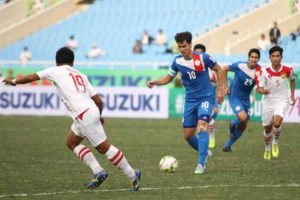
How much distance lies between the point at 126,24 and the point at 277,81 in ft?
94.7

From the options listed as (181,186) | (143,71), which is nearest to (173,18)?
(143,71)

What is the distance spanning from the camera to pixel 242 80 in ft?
62.2

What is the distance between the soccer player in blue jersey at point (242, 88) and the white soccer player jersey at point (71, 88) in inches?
273

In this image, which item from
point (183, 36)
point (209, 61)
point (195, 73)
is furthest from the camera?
point (195, 73)

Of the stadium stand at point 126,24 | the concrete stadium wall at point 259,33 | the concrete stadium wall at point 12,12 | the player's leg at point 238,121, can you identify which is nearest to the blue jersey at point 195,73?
the player's leg at point 238,121

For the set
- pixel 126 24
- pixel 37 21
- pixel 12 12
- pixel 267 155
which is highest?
pixel 12 12

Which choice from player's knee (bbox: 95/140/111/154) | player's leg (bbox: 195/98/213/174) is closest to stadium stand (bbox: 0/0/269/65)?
player's leg (bbox: 195/98/213/174)

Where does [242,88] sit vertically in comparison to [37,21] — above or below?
below

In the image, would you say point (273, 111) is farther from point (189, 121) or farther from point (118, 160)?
point (118, 160)

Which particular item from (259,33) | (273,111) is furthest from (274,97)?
(259,33)

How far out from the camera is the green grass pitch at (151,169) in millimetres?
11828

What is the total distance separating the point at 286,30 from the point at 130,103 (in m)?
11.2

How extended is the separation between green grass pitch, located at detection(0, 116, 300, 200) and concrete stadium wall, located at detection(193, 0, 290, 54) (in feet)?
51.9

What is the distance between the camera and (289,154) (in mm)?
18281
